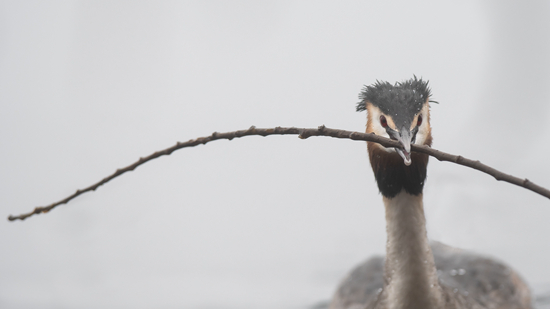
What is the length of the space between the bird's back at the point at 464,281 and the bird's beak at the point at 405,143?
187cm

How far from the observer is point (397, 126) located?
210 cm

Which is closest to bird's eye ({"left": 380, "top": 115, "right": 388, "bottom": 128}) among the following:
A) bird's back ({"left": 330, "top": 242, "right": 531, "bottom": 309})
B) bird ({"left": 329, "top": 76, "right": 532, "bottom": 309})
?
bird ({"left": 329, "top": 76, "right": 532, "bottom": 309})

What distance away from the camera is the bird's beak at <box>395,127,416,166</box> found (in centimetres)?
185

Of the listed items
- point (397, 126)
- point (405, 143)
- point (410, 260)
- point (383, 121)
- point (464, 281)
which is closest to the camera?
point (405, 143)

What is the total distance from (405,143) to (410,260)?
86 cm

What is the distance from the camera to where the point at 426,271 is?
2525 millimetres

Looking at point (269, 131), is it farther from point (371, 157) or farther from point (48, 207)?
point (371, 157)

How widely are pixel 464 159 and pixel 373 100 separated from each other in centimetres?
118

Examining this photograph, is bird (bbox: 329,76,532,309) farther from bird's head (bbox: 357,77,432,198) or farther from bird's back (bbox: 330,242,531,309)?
bird's back (bbox: 330,242,531,309)

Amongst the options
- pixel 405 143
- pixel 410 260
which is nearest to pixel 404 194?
pixel 410 260

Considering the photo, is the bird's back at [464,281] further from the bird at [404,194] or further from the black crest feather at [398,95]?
the black crest feather at [398,95]

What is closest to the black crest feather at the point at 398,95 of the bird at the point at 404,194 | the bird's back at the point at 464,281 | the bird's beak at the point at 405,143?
the bird at the point at 404,194

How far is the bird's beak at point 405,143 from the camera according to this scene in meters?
1.85

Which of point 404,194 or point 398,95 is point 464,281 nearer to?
point 404,194
